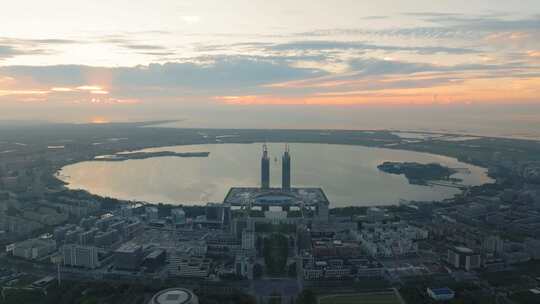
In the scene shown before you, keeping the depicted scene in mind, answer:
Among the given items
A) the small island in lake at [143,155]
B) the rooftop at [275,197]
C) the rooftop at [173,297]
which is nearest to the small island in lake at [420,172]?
the rooftop at [275,197]

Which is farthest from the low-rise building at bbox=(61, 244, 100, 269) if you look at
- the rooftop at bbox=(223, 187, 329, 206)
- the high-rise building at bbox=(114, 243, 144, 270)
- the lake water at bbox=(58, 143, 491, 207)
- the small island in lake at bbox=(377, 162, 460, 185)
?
the small island in lake at bbox=(377, 162, 460, 185)

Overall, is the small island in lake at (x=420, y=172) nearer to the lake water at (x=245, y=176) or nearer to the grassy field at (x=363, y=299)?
the lake water at (x=245, y=176)

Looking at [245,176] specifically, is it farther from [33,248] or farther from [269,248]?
[33,248]

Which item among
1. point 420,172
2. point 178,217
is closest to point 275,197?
point 178,217

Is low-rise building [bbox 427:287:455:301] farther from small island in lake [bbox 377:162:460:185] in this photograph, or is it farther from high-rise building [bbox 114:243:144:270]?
small island in lake [bbox 377:162:460:185]

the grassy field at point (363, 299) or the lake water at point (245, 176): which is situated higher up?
the lake water at point (245, 176)

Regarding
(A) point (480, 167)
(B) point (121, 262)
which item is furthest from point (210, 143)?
(B) point (121, 262)
